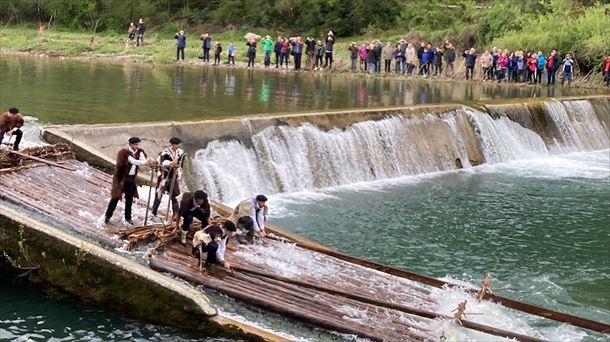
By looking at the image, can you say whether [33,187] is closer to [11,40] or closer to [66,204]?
[66,204]

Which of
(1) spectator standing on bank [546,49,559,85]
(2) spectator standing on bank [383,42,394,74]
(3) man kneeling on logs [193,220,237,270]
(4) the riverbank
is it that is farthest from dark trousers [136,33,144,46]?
(3) man kneeling on logs [193,220,237,270]

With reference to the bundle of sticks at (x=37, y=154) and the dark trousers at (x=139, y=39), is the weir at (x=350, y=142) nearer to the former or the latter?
the bundle of sticks at (x=37, y=154)

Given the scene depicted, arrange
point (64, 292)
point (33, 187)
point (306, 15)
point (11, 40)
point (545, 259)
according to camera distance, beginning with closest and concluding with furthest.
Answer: point (64, 292) → point (33, 187) → point (545, 259) → point (11, 40) → point (306, 15)

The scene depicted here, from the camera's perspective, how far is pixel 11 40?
49625 millimetres

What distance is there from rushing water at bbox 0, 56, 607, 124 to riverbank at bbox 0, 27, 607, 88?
190cm

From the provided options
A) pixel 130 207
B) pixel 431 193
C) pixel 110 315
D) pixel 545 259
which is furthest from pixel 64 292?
pixel 431 193

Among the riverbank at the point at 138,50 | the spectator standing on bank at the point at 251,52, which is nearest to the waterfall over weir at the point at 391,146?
the riverbank at the point at 138,50

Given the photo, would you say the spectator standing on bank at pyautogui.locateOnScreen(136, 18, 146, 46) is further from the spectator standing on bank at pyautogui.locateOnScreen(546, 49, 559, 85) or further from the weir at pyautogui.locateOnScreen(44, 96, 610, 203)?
the weir at pyautogui.locateOnScreen(44, 96, 610, 203)

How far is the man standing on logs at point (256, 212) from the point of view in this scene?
11.7 m

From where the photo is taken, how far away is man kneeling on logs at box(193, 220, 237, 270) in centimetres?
1019

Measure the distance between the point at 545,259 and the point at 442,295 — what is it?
448cm

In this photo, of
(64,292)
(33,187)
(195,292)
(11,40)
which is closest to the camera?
(195,292)

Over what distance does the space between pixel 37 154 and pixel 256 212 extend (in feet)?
16.7

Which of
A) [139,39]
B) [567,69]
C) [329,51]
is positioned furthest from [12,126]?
[139,39]
